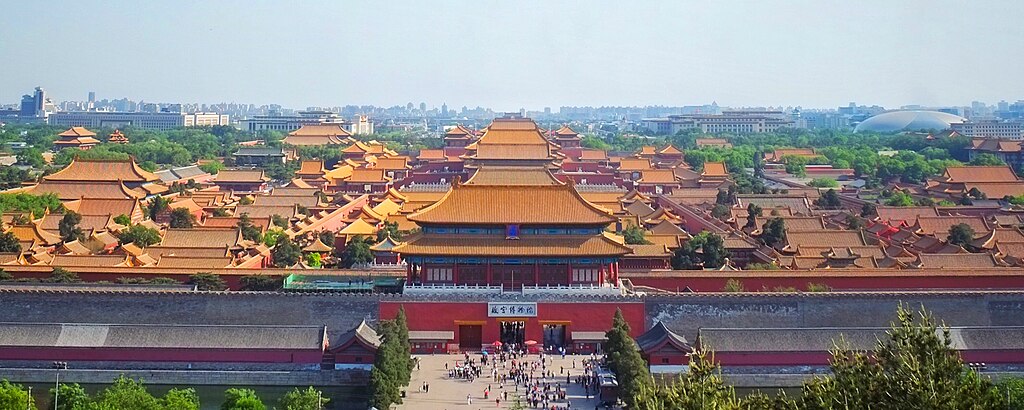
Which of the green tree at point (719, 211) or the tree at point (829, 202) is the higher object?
the tree at point (829, 202)

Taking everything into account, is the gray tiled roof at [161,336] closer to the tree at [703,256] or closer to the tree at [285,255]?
the tree at [285,255]

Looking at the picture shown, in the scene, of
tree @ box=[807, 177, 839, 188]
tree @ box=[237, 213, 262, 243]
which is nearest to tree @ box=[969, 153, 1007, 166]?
tree @ box=[807, 177, 839, 188]

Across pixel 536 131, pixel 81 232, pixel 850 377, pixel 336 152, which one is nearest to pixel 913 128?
pixel 336 152

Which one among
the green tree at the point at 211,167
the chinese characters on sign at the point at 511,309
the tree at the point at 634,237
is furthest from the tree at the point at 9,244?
the green tree at the point at 211,167

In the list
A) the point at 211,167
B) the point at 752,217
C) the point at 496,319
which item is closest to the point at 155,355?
the point at 496,319

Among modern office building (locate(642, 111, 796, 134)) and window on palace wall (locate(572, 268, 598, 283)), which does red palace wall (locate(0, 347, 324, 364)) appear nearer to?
window on palace wall (locate(572, 268, 598, 283))

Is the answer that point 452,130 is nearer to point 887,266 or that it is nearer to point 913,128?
point 887,266
